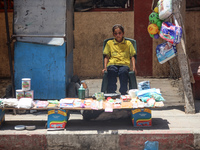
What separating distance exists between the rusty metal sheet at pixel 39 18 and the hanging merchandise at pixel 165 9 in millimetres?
1751

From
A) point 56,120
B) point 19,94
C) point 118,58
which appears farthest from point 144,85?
point 19,94

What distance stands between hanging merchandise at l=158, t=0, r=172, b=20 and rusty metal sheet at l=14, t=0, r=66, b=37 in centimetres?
175

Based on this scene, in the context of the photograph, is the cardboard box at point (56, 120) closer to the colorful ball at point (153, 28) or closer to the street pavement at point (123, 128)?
the street pavement at point (123, 128)

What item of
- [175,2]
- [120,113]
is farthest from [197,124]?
[175,2]

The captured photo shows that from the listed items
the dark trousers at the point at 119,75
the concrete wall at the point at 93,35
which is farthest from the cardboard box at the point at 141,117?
the concrete wall at the point at 93,35

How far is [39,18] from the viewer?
5.94m

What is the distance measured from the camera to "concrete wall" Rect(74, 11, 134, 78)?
9.80m

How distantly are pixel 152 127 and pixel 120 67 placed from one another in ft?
4.86

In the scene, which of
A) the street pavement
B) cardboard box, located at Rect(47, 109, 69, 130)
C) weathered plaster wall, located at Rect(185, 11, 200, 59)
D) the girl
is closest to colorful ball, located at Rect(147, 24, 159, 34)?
the girl

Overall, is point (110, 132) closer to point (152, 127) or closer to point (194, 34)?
point (152, 127)

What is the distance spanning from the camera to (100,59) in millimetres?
9953

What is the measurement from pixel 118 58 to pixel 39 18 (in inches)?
64.0

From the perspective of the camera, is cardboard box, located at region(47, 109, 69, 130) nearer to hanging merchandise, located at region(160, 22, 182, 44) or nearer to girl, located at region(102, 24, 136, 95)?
girl, located at region(102, 24, 136, 95)

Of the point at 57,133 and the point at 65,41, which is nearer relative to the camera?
the point at 57,133
